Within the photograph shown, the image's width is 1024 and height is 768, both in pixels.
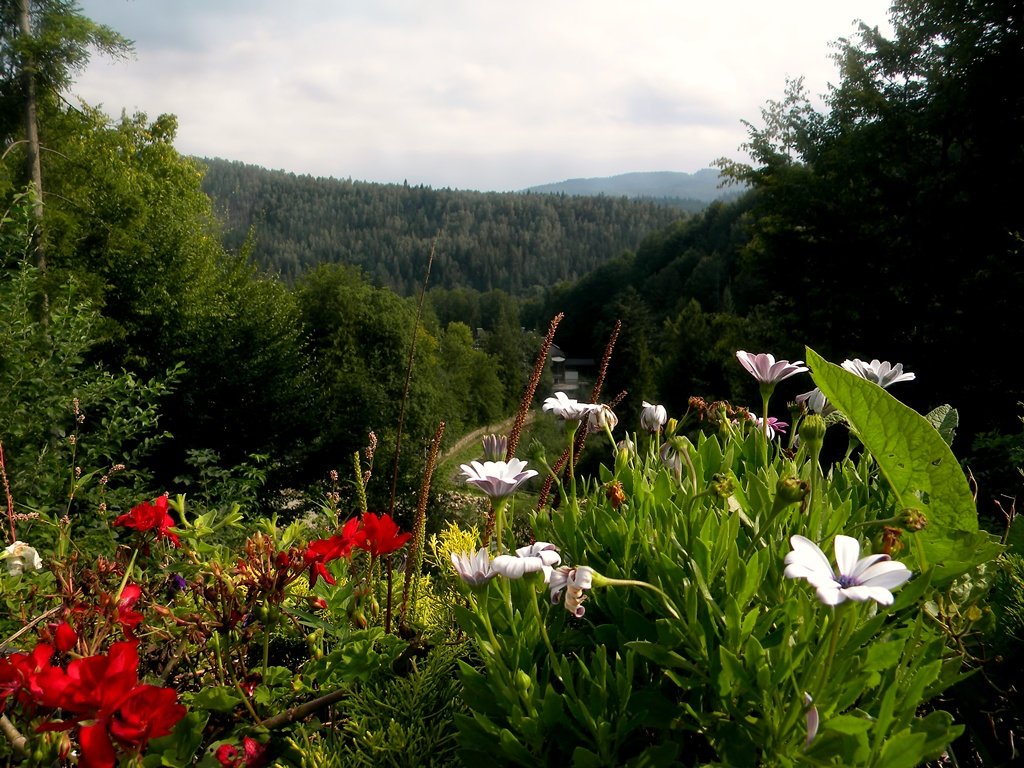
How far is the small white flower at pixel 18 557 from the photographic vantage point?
1239 mm

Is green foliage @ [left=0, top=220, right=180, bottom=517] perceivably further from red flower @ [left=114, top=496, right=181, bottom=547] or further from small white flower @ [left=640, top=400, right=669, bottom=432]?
small white flower @ [left=640, top=400, right=669, bottom=432]

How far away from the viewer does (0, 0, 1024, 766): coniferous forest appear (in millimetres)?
919

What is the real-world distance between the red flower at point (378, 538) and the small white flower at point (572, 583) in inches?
18.0

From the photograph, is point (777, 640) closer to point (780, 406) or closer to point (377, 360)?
point (780, 406)

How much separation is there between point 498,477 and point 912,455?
1.97 ft

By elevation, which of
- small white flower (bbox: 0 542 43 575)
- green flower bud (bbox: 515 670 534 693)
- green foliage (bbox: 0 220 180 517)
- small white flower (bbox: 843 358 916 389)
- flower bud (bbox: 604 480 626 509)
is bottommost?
green foliage (bbox: 0 220 180 517)

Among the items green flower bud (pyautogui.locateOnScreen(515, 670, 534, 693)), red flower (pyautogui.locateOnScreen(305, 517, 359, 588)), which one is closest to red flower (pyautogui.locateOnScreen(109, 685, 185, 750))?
red flower (pyautogui.locateOnScreen(305, 517, 359, 588))

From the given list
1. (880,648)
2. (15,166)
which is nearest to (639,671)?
(880,648)

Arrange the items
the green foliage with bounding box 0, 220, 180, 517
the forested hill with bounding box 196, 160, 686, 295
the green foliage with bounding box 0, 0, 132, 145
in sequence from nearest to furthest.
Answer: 1. the green foliage with bounding box 0, 220, 180, 517
2. the green foliage with bounding box 0, 0, 132, 145
3. the forested hill with bounding box 196, 160, 686, 295

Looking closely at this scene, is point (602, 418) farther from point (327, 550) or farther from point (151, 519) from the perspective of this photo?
point (151, 519)

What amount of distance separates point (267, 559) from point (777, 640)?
0.82 metres

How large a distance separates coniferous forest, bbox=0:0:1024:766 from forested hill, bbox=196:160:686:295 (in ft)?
232

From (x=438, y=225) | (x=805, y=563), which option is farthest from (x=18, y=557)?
(x=438, y=225)

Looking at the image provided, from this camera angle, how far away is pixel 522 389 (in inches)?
422
